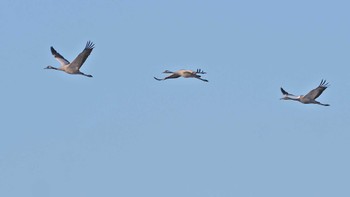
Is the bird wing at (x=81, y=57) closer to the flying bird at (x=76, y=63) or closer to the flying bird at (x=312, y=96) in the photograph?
the flying bird at (x=76, y=63)

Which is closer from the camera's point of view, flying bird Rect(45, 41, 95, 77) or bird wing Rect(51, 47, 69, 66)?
flying bird Rect(45, 41, 95, 77)

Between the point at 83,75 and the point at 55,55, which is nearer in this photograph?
the point at 83,75

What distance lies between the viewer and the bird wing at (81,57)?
2932 inches

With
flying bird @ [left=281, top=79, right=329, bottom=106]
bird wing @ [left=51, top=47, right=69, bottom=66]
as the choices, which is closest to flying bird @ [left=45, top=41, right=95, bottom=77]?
bird wing @ [left=51, top=47, right=69, bottom=66]

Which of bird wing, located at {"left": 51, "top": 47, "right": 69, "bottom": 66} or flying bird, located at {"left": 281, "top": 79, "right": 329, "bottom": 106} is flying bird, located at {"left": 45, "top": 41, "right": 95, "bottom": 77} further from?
flying bird, located at {"left": 281, "top": 79, "right": 329, "bottom": 106}

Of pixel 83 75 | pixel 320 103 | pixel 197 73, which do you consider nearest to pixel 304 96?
pixel 320 103

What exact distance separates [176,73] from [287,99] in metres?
10.1

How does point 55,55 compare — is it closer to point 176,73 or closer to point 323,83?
point 176,73

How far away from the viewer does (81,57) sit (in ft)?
249

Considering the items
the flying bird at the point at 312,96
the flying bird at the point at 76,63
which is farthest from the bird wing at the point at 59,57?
the flying bird at the point at 312,96

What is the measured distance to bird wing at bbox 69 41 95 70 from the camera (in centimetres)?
7447

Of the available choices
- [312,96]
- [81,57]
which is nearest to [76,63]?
[81,57]

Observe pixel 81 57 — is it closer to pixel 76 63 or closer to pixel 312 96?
pixel 76 63

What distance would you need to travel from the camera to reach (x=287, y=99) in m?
84.4
